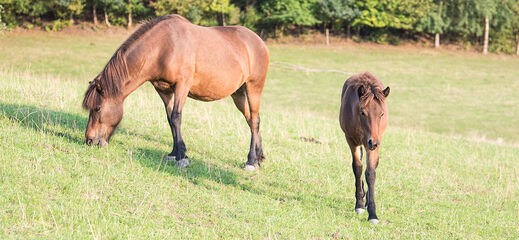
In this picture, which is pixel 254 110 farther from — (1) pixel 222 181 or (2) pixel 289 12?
(2) pixel 289 12

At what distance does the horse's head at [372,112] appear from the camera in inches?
234

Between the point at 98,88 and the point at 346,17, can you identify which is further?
the point at 346,17

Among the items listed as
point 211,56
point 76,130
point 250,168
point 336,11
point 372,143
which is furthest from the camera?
point 336,11

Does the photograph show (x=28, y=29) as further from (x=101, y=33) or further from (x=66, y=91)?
(x=66, y=91)

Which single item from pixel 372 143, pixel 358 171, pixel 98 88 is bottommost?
pixel 358 171

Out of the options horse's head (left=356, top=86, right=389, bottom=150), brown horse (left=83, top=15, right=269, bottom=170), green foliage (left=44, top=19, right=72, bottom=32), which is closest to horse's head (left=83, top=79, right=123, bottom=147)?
brown horse (left=83, top=15, right=269, bottom=170)

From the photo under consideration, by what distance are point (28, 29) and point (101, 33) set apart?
6.31m

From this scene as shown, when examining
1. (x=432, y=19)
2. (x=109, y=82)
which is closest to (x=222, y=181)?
(x=109, y=82)

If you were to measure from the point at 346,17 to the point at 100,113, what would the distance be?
44.4m

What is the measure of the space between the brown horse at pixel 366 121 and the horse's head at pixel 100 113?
360 cm

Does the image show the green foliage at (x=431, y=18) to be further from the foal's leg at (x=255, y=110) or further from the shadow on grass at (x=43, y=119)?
the shadow on grass at (x=43, y=119)

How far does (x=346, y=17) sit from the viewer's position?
48.9 metres

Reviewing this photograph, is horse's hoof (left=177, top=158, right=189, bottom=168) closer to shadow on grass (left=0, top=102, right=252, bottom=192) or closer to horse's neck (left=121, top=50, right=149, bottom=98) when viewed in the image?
shadow on grass (left=0, top=102, right=252, bottom=192)

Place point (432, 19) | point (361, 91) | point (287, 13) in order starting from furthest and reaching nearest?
point (287, 13) < point (432, 19) < point (361, 91)
